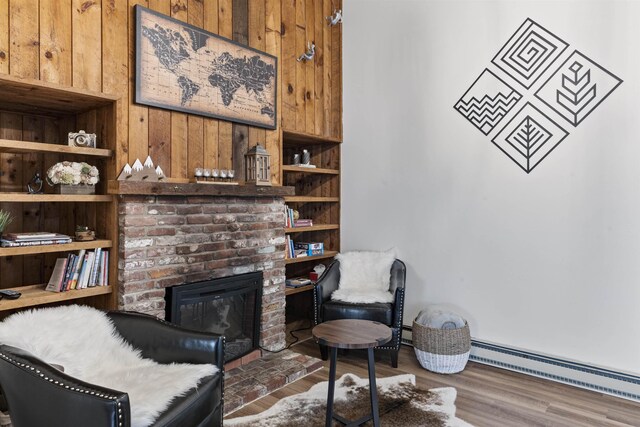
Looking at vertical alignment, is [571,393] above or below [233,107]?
below

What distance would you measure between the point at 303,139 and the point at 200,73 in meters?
1.34

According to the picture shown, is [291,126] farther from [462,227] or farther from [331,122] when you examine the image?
[462,227]

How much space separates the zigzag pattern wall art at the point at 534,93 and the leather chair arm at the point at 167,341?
8.49 feet

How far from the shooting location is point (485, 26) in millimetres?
3426

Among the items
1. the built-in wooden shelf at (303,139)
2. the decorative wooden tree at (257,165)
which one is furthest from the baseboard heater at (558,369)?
the built-in wooden shelf at (303,139)

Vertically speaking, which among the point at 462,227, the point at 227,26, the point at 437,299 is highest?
the point at 227,26

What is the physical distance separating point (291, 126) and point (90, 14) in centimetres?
179

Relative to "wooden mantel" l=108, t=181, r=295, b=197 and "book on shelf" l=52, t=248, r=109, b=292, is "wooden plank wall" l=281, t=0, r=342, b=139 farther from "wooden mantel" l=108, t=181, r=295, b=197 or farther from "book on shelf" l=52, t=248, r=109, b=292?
"book on shelf" l=52, t=248, r=109, b=292

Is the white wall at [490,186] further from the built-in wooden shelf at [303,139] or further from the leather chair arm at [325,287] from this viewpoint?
the leather chair arm at [325,287]

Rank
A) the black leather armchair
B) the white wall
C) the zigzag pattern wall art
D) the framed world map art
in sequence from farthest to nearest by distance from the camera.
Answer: the black leather armchair, the zigzag pattern wall art, the white wall, the framed world map art

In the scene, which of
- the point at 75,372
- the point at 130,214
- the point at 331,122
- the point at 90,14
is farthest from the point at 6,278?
the point at 331,122

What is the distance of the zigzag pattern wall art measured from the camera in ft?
9.83

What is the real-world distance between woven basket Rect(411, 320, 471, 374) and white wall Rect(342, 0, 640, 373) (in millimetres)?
391

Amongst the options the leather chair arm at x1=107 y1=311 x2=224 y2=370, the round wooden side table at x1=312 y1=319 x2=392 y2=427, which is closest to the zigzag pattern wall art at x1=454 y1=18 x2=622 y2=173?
the round wooden side table at x1=312 y1=319 x2=392 y2=427
